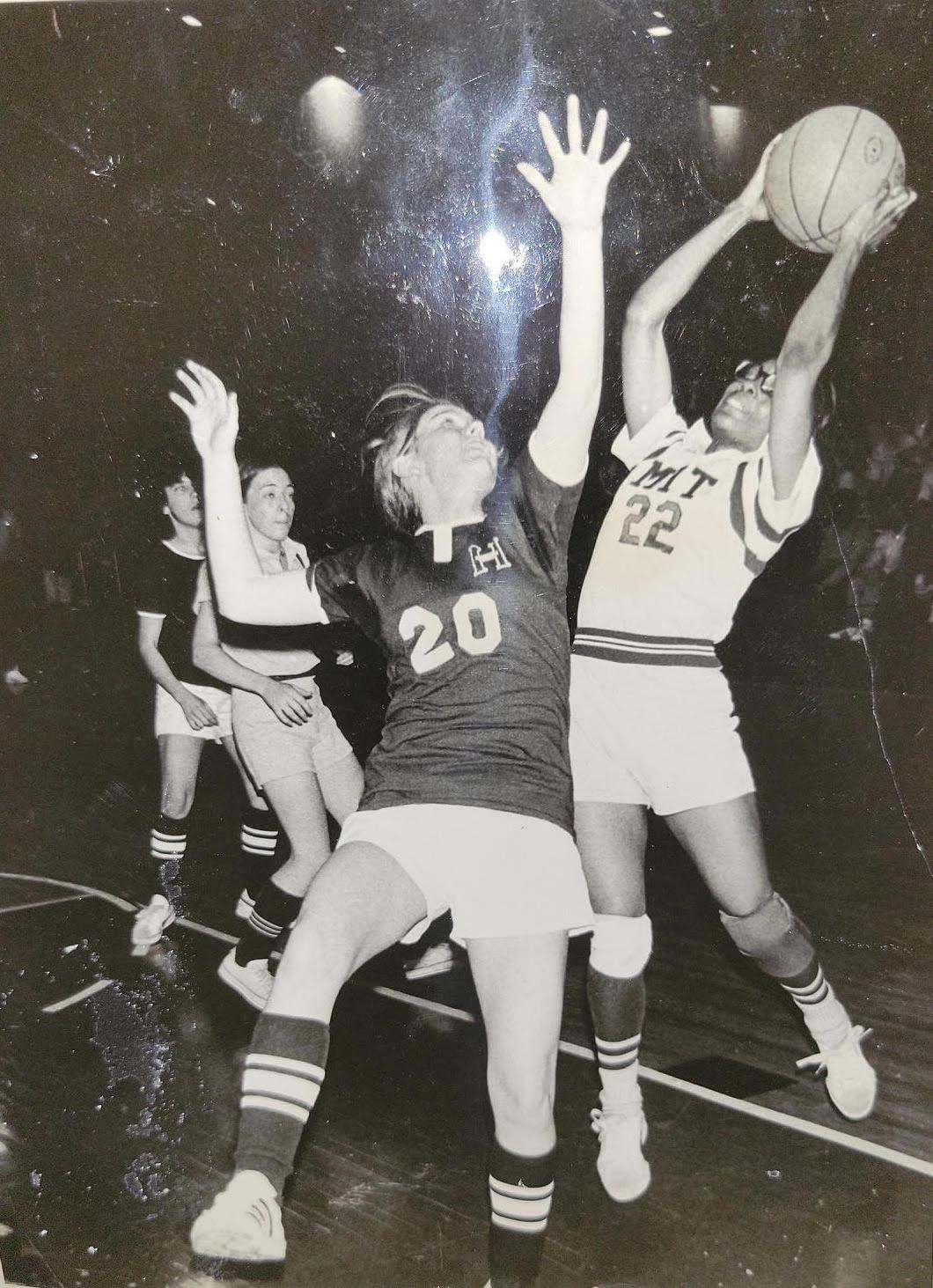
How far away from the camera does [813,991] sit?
183cm

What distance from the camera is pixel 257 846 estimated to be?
2.07 m

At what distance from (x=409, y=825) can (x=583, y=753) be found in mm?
373

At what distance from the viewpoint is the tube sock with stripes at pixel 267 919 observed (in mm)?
1995

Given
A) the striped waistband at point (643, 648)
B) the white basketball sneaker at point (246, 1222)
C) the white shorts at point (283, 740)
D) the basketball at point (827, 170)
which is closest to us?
the white basketball sneaker at point (246, 1222)

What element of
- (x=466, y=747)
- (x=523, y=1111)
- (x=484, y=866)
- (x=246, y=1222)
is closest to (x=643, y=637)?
(x=466, y=747)

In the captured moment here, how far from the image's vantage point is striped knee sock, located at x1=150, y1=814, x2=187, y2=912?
2131mm

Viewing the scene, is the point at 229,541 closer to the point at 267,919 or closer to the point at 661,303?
the point at 267,919

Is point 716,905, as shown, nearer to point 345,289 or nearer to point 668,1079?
point 668,1079

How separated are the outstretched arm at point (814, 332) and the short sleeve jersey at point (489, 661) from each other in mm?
398

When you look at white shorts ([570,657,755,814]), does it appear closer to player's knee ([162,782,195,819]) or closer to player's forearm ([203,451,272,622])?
player's forearm ([203,451,272,622])

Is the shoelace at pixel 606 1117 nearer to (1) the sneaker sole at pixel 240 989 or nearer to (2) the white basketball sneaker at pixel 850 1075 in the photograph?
(2) the white basketball sneaker at pixel 850 1075

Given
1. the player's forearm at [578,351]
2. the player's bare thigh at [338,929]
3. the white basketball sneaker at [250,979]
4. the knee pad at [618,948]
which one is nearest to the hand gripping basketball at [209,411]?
the player's forearm at [578,351]

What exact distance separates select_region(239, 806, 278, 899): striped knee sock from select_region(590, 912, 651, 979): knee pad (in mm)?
716

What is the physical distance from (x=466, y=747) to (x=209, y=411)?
34.5 inches
